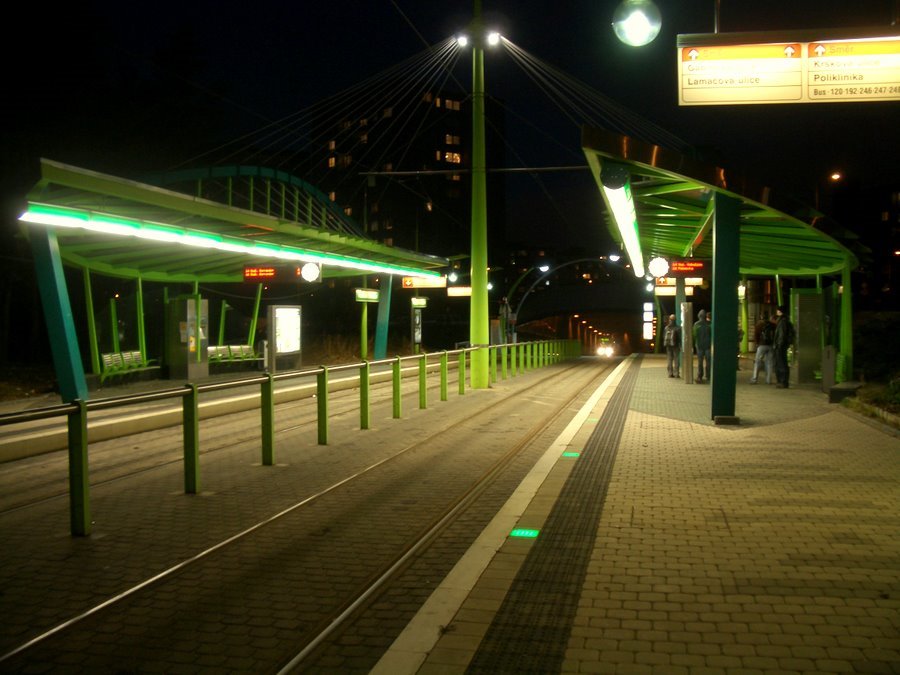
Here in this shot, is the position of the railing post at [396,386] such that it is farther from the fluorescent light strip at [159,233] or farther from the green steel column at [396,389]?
the fluorescent light strip at [159,233]

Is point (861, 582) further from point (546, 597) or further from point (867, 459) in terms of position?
point (867, 459)

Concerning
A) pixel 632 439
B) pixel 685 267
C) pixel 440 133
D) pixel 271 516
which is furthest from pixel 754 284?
pixel 440 133

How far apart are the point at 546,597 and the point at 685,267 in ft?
42.9

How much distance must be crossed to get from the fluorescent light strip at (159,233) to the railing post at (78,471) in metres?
8.38

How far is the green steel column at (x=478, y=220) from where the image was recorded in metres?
19.0

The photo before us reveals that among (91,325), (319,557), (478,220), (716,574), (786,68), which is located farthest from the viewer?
(478,220)

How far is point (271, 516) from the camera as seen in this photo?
6.65 meters

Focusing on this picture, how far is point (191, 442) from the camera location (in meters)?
7.45

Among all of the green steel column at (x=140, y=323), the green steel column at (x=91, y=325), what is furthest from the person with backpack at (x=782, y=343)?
the green steel column at (x=140, y=323)

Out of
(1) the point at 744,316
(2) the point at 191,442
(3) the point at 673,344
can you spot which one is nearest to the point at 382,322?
(3) the point at 673,344

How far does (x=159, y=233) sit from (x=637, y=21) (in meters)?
10.9

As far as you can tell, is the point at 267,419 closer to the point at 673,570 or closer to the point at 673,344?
the point at 673,570

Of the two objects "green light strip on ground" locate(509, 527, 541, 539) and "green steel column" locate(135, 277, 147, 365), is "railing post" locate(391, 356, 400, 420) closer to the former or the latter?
"green light strip on ground" locate(509, 527, 541, 539)

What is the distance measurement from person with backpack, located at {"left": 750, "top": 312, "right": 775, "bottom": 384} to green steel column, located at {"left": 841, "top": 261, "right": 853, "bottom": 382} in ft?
5.12
